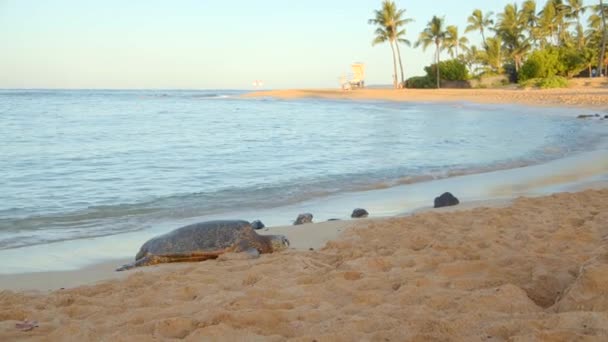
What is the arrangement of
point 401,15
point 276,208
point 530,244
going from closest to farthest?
point 530,244 < point 276,208 < point 401,15

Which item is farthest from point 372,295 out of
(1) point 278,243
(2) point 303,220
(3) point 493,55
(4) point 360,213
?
(3) point 493,55

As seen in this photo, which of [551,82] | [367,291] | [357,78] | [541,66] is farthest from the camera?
[357,78]

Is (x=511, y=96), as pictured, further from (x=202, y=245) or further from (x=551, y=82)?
(x=202, y=245)

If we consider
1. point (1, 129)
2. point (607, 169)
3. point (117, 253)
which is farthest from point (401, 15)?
point (117, 253)

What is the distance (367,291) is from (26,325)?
6.89ft

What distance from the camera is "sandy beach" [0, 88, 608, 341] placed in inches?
113

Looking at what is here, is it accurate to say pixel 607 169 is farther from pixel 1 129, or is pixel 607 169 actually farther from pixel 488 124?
pixel 1 129

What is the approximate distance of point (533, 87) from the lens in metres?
44.8

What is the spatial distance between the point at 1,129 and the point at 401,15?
4734cm

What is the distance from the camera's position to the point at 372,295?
141 inches

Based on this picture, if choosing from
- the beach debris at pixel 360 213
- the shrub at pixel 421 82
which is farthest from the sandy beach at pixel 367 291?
the shrub at pixel 421 82

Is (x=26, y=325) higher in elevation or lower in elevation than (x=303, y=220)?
higher

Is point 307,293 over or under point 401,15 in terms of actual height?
under

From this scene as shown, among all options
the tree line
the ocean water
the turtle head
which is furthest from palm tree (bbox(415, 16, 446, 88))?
the turtle head
